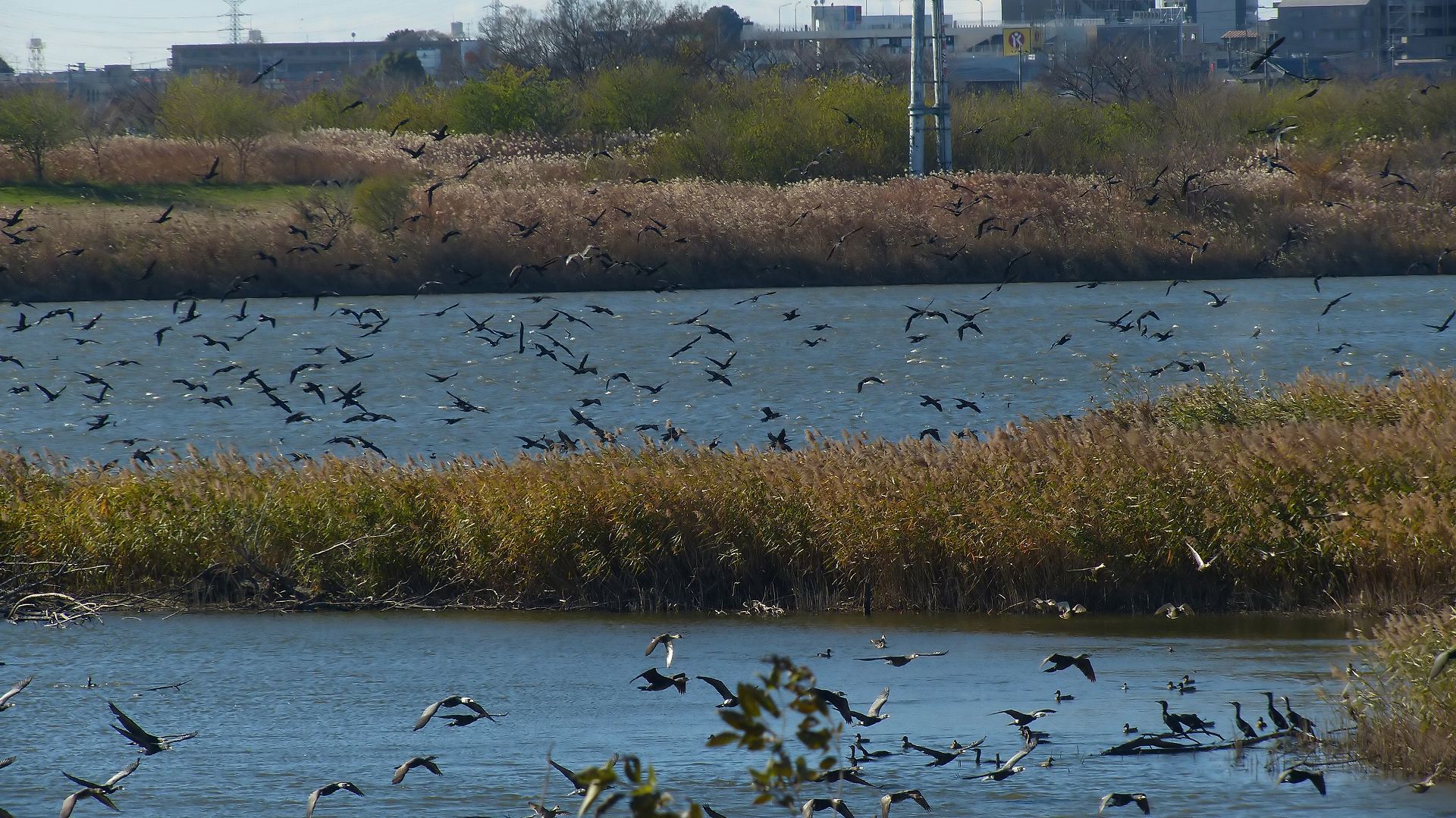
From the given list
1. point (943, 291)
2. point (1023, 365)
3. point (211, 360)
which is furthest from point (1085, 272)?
point (211, 360)

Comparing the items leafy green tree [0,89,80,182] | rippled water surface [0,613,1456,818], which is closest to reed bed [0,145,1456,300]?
leafy green tree [0,89,80,182]

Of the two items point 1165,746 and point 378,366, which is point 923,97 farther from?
point 1165,746

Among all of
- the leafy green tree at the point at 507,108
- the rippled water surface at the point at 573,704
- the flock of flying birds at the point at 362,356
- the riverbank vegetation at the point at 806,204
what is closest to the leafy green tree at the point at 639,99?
the leafy green tree at the point at 507,108

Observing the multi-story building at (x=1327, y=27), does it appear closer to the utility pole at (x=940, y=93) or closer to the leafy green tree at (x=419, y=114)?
the leafy green tree at (x=419, y=114)

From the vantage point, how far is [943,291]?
202ft

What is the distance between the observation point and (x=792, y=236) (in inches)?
2333

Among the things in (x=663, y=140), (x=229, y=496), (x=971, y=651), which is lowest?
(x=971, y=651)

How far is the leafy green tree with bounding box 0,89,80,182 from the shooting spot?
68750 mm

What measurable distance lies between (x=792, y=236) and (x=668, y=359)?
11.2 meters

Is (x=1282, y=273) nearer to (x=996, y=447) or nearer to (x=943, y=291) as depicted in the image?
(x=943, y=291)

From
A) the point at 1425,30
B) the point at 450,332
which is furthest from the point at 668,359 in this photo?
the point at 1425,30

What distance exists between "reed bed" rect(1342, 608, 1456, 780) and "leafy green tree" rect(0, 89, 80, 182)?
65.0m

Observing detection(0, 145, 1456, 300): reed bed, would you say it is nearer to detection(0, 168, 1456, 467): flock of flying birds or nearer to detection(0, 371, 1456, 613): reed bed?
detection(0, 168, 1456, 467): flock of flying birds

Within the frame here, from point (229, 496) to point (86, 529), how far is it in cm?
161
